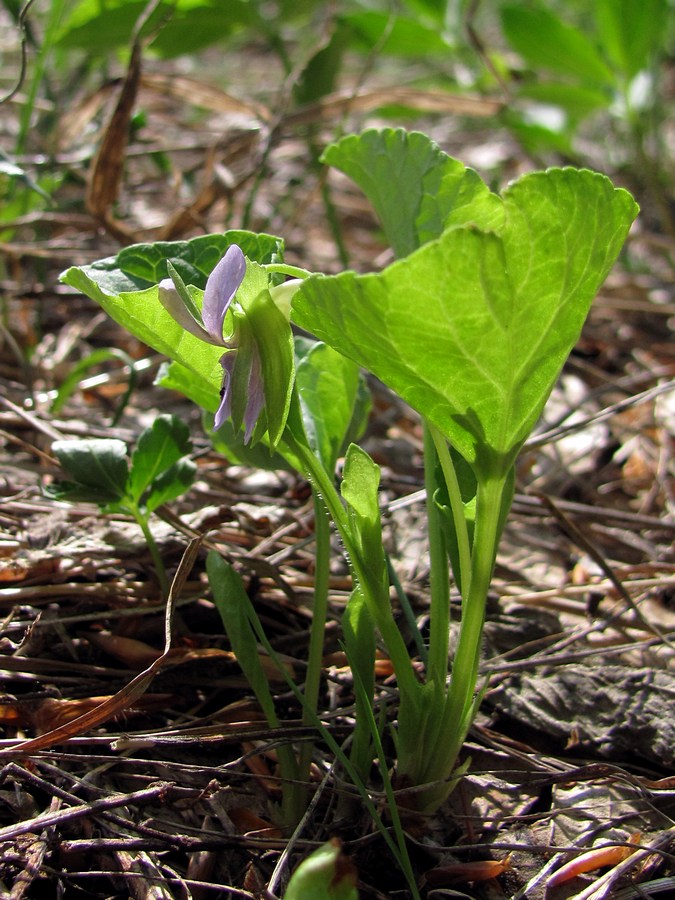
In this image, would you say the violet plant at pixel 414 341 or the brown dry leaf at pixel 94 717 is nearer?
the violet plant at pixel 414 341

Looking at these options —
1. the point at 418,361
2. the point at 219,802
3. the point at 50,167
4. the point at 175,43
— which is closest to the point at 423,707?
the point at 219,802

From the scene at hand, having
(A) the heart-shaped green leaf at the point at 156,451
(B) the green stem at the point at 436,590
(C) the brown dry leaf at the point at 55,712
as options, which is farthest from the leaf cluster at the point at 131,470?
(B) the green stem at the point at 436,590

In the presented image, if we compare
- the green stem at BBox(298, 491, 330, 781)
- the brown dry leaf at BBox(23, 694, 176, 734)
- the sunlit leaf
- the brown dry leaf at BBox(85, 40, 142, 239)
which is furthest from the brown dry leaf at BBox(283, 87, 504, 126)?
the brown dry leaf at BBox(23, 694, 176, 734)

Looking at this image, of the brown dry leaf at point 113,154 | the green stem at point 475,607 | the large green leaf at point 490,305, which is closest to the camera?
the large green leaf at point 490,305

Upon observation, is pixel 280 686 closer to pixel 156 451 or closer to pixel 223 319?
pixel 156 451

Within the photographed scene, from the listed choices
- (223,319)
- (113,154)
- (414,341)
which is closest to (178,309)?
(223,319)

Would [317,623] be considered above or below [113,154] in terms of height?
below

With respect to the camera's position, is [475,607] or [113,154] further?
[113,154]

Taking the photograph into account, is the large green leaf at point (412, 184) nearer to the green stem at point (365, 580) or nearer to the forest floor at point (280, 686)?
the green stem at point (365, 580)
